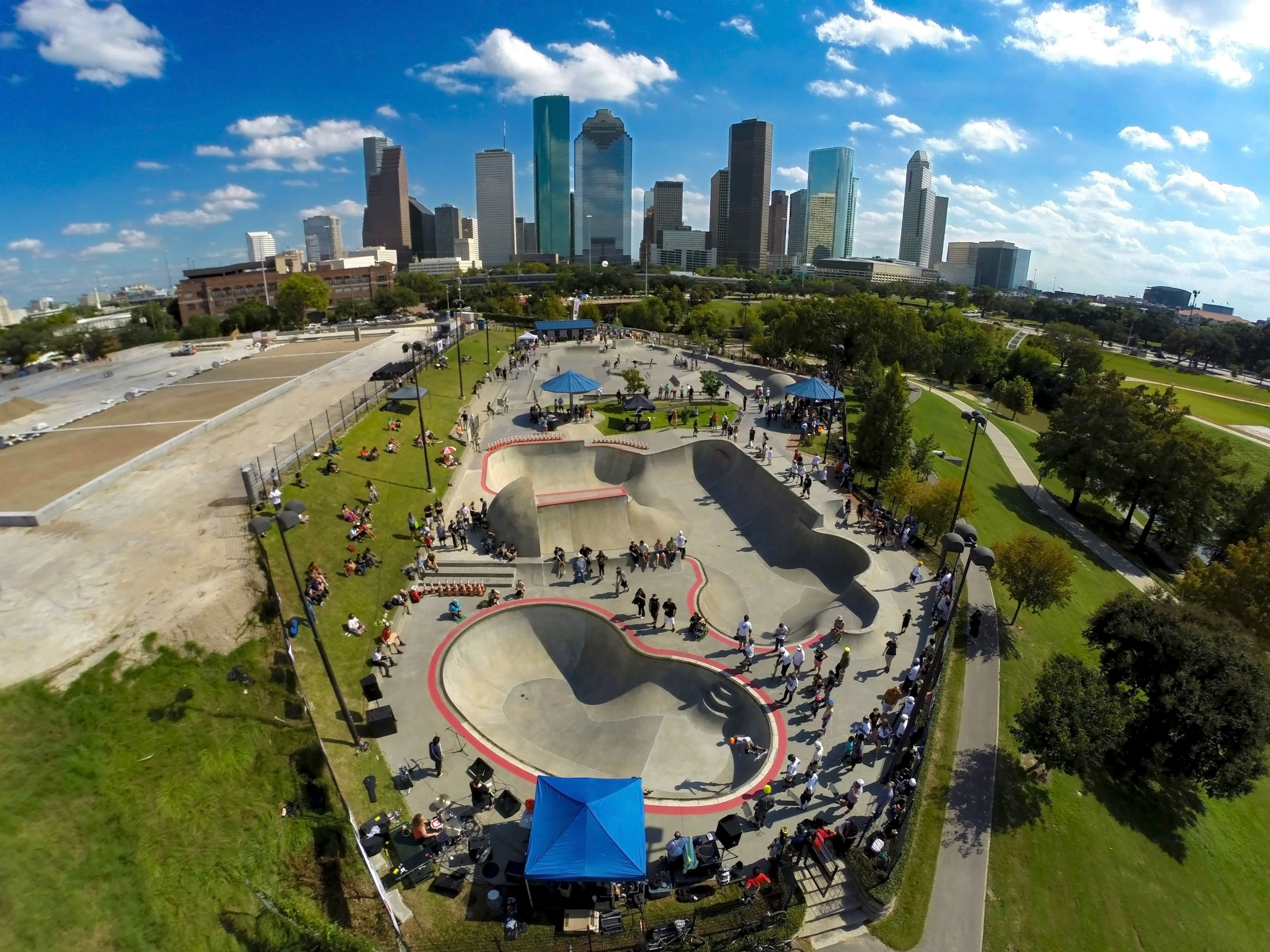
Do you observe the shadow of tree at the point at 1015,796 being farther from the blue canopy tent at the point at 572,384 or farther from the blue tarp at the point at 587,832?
the blue canopy tent at the point at 572,384

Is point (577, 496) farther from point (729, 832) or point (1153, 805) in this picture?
point (1153, 805)

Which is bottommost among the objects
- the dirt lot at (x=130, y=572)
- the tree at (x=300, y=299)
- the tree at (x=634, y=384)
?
the dirt lot at (x=130, y=572)

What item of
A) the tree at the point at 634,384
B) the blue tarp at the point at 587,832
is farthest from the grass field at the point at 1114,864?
the tree at the point at 634,384

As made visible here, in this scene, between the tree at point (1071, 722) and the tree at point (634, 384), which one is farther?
the tree at point (634, 384)

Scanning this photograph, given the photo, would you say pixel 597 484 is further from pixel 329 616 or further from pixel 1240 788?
pixel 1240 788

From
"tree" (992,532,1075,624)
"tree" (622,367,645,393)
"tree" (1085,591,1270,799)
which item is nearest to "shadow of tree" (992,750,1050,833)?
"tree" (1085,591,1270,799)

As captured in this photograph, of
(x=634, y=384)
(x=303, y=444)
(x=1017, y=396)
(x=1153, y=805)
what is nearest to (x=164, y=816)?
(x=303, y=444)

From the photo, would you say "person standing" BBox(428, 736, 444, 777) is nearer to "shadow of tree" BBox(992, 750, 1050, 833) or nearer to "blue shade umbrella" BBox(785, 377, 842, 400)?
"shadow of tree" BBox(992, 750, 1050, 833)
